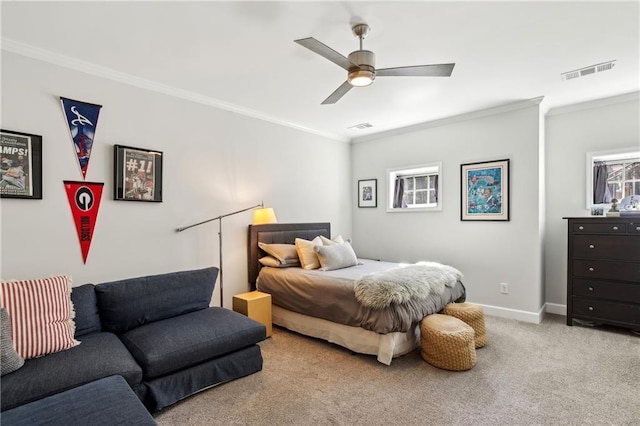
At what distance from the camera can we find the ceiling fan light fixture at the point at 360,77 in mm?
2303

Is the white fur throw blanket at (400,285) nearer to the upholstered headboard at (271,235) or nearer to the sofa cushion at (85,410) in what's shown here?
the upholstered headboard at (271,235)

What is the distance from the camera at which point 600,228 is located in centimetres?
351

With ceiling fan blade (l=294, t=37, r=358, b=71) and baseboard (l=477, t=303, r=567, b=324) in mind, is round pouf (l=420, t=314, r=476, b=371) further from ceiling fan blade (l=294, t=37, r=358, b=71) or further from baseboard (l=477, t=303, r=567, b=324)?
ceiling fan blade (l=294, t=37, r=358, b=71)

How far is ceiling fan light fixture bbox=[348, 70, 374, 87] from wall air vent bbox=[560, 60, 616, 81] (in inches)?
84.5

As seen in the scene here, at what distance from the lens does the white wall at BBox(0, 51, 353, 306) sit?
8.42 feet

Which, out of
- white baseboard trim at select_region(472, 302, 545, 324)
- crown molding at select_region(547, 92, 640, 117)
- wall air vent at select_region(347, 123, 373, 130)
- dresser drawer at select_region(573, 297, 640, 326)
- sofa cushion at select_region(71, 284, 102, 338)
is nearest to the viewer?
sofa cushion at select_region(71, 284, 102, 338)

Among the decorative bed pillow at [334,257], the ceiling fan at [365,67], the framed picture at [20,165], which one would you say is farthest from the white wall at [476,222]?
the framed picture at [20,165]

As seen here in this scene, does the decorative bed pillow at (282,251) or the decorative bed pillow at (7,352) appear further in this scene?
the decorative bed pillow at (282,251)

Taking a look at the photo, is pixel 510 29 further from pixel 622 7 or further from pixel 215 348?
pixel 215 348

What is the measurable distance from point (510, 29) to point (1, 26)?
3.59m

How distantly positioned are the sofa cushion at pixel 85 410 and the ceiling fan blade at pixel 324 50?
6.84ft

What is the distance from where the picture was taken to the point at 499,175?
4.11 m

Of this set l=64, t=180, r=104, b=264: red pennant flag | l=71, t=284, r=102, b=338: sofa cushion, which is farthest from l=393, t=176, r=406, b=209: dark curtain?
l=71, t=284, r=102, b=338: sofa cushion

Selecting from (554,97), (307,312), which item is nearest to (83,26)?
(307,312)
